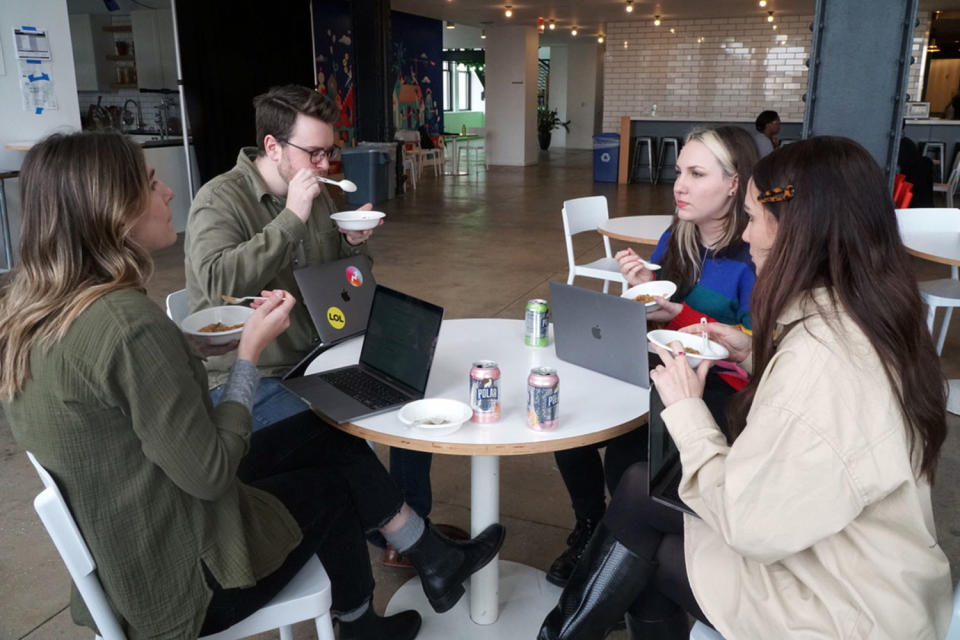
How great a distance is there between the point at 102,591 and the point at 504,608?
1.13 metres

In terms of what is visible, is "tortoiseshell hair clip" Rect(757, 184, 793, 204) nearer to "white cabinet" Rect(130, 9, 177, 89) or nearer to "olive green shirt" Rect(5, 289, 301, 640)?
"olive green shirt" Rect(5, 289, 301, 640)

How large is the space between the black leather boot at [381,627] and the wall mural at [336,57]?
1046cm

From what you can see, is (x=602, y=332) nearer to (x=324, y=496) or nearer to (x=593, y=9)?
(x=324, y=496)

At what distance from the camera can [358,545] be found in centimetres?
169

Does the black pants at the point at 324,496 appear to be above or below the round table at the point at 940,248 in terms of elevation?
below

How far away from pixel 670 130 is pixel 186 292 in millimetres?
11336

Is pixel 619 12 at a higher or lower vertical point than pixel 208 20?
higher

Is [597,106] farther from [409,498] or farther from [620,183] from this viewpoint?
[409,498]

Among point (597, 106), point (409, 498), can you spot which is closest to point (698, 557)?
point (409, 498)

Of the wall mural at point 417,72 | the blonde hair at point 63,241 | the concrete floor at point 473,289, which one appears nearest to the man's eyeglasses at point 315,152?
the blonde hair at point 63,241

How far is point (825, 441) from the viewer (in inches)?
42.3

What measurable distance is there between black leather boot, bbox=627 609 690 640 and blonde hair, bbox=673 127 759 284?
3.66ft

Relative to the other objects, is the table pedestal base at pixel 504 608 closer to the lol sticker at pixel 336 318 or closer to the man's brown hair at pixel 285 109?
the lol sticker at pixel 336 318

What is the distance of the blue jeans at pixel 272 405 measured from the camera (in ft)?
6.46
